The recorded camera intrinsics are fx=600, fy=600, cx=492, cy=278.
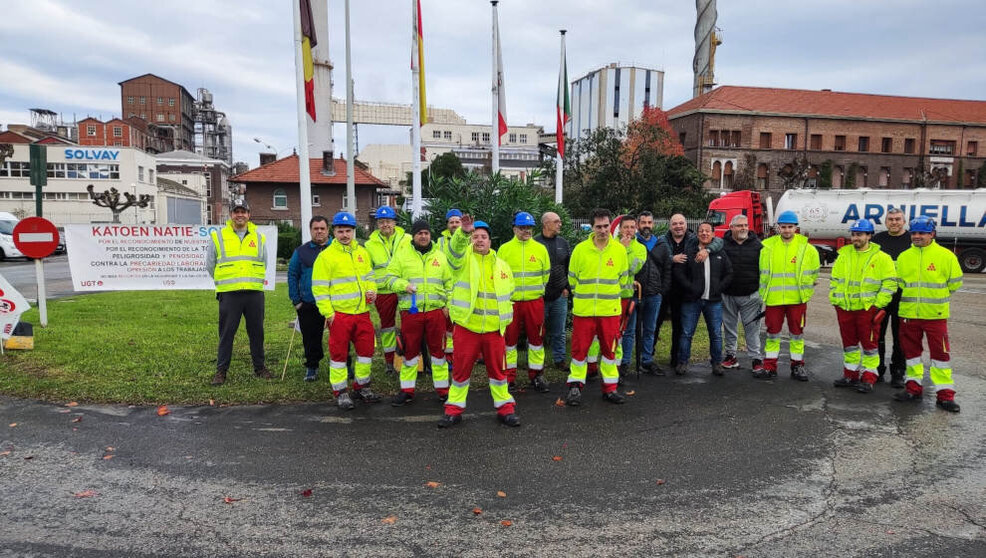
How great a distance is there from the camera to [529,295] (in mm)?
7117

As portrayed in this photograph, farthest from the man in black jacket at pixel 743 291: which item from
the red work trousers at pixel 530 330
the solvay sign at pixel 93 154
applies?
the solvay sign at pixel 93 154

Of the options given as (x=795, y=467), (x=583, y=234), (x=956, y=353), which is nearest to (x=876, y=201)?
(x=956, y=353)

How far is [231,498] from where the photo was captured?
4.25m

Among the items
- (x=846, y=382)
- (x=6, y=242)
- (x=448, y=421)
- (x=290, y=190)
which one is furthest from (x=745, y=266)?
(x=290, y=190)

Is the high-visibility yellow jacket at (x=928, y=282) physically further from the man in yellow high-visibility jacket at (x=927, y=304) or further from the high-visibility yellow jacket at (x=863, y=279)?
the high-visibility yellow jacket at (x=863, y=279)

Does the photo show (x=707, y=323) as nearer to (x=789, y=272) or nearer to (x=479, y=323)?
(x=789, y=272)

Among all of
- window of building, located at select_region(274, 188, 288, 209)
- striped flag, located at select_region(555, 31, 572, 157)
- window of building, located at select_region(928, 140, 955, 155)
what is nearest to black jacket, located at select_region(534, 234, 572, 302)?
striped flag, located at select_region(555, 31, 572, 157)

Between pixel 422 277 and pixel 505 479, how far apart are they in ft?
8.17

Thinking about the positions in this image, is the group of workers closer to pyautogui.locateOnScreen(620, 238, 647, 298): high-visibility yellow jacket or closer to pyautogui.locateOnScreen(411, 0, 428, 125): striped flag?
pyautogui.locateOnScreen(620, 238, 647, 298): high-visibility yellow jacket

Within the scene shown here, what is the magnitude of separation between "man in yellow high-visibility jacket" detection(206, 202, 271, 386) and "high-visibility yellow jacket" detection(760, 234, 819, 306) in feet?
21.2

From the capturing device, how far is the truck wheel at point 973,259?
2759 cm

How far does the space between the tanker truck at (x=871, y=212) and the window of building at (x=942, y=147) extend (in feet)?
116

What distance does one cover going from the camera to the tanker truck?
27297 millimetres

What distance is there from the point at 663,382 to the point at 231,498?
5.20m
